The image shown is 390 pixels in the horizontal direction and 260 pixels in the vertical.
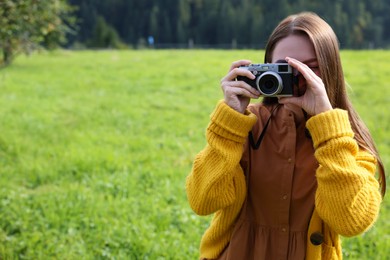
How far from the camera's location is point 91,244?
137 inches

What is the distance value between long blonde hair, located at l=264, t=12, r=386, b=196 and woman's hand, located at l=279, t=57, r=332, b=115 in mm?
91

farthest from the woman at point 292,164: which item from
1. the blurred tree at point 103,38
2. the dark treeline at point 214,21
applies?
the blurred tree at point 103,38

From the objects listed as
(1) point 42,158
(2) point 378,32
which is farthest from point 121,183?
(2) point 378,32

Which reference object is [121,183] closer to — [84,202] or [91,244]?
[84,202]

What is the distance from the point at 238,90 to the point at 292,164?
309mm

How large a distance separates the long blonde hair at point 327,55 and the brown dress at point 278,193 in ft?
0.50

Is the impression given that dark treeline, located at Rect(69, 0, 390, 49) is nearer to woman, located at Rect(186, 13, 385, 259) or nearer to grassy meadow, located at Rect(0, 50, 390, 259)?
grassy meadow, located at Rect(0, 50, 390, 259)

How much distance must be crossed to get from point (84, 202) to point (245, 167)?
2777 millimetres

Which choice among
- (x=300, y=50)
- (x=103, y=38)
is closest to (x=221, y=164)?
(x=300, y=50)

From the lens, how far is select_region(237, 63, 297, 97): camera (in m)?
1.49

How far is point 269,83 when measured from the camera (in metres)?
1.53

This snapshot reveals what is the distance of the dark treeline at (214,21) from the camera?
34312 mm

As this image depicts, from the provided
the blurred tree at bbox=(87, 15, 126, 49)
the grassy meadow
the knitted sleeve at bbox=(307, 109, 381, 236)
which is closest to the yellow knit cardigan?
the knitted sleeve at bbox=(307, 109, 381, 236)

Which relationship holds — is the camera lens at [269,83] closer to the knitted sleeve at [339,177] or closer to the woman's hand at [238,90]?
the woman's hand at [238,90]
